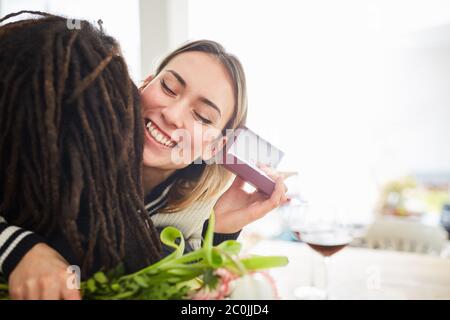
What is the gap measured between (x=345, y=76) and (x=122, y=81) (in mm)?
431

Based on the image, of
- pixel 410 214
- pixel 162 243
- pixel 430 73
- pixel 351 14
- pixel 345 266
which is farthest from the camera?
pixel 410 214

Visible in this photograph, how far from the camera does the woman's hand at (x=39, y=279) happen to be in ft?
1.49

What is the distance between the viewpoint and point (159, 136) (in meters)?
0.55

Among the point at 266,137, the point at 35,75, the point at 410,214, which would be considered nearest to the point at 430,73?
the point at 266,137

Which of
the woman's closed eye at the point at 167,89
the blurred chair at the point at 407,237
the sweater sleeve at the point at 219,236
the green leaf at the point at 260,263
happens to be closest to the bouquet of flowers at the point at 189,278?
the green leaf at the point at 260,263

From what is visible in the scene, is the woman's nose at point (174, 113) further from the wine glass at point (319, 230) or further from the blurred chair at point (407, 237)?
the blurred chair at point (407, 237)

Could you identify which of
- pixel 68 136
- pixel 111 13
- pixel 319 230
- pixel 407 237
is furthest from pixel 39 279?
pixel 407 237

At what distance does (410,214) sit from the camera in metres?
2.72

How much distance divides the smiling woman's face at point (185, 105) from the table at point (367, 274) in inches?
12.5

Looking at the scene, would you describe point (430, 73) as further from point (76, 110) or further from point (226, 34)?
point (76, 110)

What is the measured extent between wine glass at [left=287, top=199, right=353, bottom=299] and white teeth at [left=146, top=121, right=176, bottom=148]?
27 cm

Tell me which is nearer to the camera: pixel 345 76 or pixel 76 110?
pixel 76 110

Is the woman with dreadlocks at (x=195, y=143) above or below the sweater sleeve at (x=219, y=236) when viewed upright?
above

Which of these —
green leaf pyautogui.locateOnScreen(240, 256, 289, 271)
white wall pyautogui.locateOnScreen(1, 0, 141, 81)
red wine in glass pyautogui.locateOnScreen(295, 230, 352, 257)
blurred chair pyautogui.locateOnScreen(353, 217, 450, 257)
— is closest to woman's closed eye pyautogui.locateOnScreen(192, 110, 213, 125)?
white wall pyautogui.locateOnScreen(1, 0, 141, 81)
